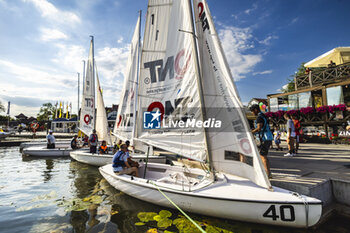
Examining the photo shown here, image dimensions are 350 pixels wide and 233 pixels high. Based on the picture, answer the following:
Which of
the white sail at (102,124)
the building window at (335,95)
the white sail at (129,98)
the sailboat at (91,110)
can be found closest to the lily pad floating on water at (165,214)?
the white sail at (129,98)

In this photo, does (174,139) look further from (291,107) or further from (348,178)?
(291,107)

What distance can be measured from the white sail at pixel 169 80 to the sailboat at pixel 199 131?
0.03m

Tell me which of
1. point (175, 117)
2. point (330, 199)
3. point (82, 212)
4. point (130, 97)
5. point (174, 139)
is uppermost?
point (130, 97)

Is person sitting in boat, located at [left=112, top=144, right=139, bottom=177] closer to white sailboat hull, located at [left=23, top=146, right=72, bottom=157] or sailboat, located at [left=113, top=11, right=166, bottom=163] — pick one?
sailboat, located at [left=113, top=11, right=166, bottom=163]

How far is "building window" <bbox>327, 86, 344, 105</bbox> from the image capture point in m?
13.5

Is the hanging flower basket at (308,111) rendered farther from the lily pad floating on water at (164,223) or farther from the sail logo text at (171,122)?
the lily pad floating on water at (164,223)

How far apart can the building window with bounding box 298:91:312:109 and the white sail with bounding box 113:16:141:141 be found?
15.7 metres

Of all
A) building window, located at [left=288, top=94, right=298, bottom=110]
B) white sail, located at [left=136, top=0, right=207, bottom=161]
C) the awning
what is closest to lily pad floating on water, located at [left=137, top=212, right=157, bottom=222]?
white sail, located at [left=136, top=0, right=207, bottom=161]

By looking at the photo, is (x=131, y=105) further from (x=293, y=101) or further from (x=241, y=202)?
(x=293, y=101)

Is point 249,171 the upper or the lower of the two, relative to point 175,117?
lower

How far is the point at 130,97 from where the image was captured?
31.2 ft

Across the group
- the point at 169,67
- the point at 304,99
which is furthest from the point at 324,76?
the point at 169,67

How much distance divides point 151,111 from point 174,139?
1416 mm

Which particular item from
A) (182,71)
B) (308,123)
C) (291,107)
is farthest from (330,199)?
(291,107)
